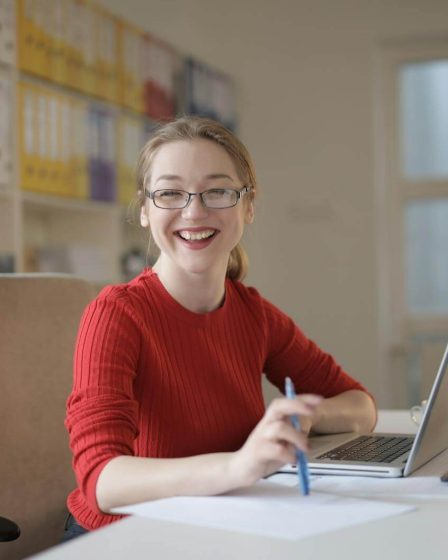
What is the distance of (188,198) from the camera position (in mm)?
1513

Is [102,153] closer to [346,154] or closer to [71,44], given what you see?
[71,44]

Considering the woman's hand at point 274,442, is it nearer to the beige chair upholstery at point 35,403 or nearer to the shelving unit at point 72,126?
the beige chair upholstery at point 35,403

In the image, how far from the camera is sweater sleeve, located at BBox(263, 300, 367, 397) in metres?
1.83

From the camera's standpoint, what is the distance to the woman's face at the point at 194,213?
4.95ft

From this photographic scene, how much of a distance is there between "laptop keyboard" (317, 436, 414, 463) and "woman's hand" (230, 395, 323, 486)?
11.3 inches

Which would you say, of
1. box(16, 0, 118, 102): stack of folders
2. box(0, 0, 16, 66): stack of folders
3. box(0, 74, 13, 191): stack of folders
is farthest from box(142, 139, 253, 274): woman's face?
box(16, 0, 118, 102): stack of folders

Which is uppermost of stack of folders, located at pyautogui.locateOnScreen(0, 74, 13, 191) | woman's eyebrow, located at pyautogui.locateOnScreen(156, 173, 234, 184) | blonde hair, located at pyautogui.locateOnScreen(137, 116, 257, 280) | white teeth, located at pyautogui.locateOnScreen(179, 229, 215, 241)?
stack of folders, located at pyautogui.locateOnScreen(0, 74, 13, 191)

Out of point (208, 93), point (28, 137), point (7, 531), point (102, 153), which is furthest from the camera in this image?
point (208, 93)

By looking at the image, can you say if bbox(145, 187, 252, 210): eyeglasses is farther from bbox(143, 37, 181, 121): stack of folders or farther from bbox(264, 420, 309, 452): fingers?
bbox(143, 37, 181, 121): stack of folders

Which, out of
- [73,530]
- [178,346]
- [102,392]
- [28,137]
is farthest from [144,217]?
[28,137]

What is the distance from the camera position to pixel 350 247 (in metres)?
5.03

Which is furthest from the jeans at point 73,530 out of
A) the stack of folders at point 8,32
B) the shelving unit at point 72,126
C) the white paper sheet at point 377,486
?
the stack of folders at point 8,32

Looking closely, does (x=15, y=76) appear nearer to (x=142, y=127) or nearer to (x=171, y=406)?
(x=142, y=127)

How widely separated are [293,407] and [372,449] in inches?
18.9
